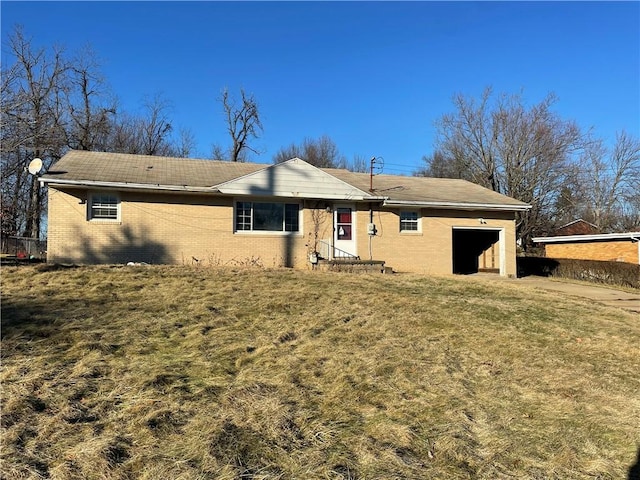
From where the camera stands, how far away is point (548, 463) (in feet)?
11.3

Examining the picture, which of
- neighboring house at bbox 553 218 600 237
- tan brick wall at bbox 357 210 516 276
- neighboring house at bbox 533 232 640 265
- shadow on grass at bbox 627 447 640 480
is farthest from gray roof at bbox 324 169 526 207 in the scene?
neighboring house at bbox 553 218 600 237

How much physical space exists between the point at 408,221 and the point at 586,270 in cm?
883

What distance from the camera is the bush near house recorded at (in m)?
18.3

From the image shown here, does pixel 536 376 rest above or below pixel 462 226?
below

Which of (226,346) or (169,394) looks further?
(226,346)

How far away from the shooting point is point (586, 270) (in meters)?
20.2

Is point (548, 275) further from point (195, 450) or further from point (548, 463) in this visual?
point (195, 450)

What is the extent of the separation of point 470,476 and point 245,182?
1321 centimetres

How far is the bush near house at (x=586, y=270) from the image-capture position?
721 inches

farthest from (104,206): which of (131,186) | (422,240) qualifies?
(422,240)

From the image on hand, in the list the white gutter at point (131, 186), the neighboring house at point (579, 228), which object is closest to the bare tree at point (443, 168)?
the neighboring house at point (579, 228)

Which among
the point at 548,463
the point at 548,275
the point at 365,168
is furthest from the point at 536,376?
the point at 365,168

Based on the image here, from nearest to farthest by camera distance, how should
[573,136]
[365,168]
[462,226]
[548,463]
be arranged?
[548,463] < [462,226] < [573,136] < [365,168]

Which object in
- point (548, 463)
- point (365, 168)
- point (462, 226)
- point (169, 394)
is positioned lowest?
point (548, 463)
